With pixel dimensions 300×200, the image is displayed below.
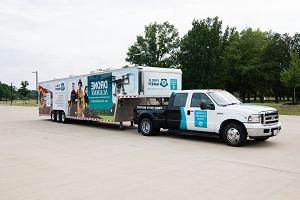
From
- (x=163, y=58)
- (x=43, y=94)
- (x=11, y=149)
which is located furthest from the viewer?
(x=163, y=58)

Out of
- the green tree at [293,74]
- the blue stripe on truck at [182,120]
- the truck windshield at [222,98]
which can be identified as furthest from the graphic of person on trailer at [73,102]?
the green tree at [293,74]

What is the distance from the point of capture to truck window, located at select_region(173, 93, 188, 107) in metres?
13.5

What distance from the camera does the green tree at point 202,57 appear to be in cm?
6306

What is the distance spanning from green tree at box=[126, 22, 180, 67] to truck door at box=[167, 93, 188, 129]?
188 feet

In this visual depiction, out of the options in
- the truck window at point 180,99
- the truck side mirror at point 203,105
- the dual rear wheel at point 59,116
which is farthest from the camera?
the dual rear wheel at point 59,116

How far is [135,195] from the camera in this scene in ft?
19.8

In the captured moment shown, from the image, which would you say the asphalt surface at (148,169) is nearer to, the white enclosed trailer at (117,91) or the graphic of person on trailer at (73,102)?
the white enclosed trailer at (117,91)

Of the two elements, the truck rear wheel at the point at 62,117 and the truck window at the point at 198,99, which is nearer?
the truck window at the point at 198,99

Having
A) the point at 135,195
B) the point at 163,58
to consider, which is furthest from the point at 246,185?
the point at 163,58

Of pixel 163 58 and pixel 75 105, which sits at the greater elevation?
pixel 163 58

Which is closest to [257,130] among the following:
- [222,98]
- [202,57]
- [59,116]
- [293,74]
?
[222,98]

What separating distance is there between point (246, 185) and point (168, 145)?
540cm

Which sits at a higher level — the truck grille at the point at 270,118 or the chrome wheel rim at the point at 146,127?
the truck grille at the point at 270,118

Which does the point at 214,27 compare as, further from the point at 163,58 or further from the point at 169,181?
the point at 169,181
